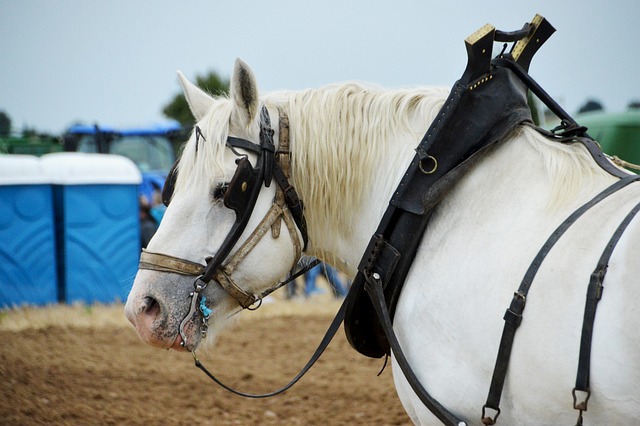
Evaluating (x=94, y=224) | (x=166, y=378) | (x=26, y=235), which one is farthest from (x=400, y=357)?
(x=94, y=224)

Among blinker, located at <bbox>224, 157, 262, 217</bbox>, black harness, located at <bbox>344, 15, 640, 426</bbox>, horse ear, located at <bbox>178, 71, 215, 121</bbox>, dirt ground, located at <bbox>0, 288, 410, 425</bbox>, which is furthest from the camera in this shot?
dirt ground, located at <bbox>0, 288, 410, 425</bbox>

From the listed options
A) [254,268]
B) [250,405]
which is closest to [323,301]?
[250,405]

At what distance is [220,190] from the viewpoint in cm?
206

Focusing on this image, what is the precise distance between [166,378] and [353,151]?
11.2 feet

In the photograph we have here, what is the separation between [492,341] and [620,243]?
15.5 inches

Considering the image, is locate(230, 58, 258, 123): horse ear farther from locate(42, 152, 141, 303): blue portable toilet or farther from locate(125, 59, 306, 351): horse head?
locate(42, 152, 141, 303): blue portable toilet

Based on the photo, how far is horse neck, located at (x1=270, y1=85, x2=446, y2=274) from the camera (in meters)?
2.09

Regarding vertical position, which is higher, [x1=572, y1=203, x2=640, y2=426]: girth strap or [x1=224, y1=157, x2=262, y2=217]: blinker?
[x1=224, y1=157, x2=262, y2=217]: blinker

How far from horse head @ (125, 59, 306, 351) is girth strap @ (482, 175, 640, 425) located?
31.2 inches

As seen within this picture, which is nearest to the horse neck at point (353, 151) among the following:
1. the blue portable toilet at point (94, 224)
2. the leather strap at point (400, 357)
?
the leather strap at point (400, 357)

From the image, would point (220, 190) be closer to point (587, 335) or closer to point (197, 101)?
point (197, 101)

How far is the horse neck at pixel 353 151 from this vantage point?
2.09 meters

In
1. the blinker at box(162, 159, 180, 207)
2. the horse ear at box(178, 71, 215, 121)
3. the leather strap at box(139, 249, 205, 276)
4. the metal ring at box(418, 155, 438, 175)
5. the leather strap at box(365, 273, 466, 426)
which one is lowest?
the leather strap at box(365, 273, 466, 426)

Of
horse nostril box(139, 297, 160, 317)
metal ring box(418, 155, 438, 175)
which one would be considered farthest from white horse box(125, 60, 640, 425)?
metal ring box(418, 155, 438, 175)
